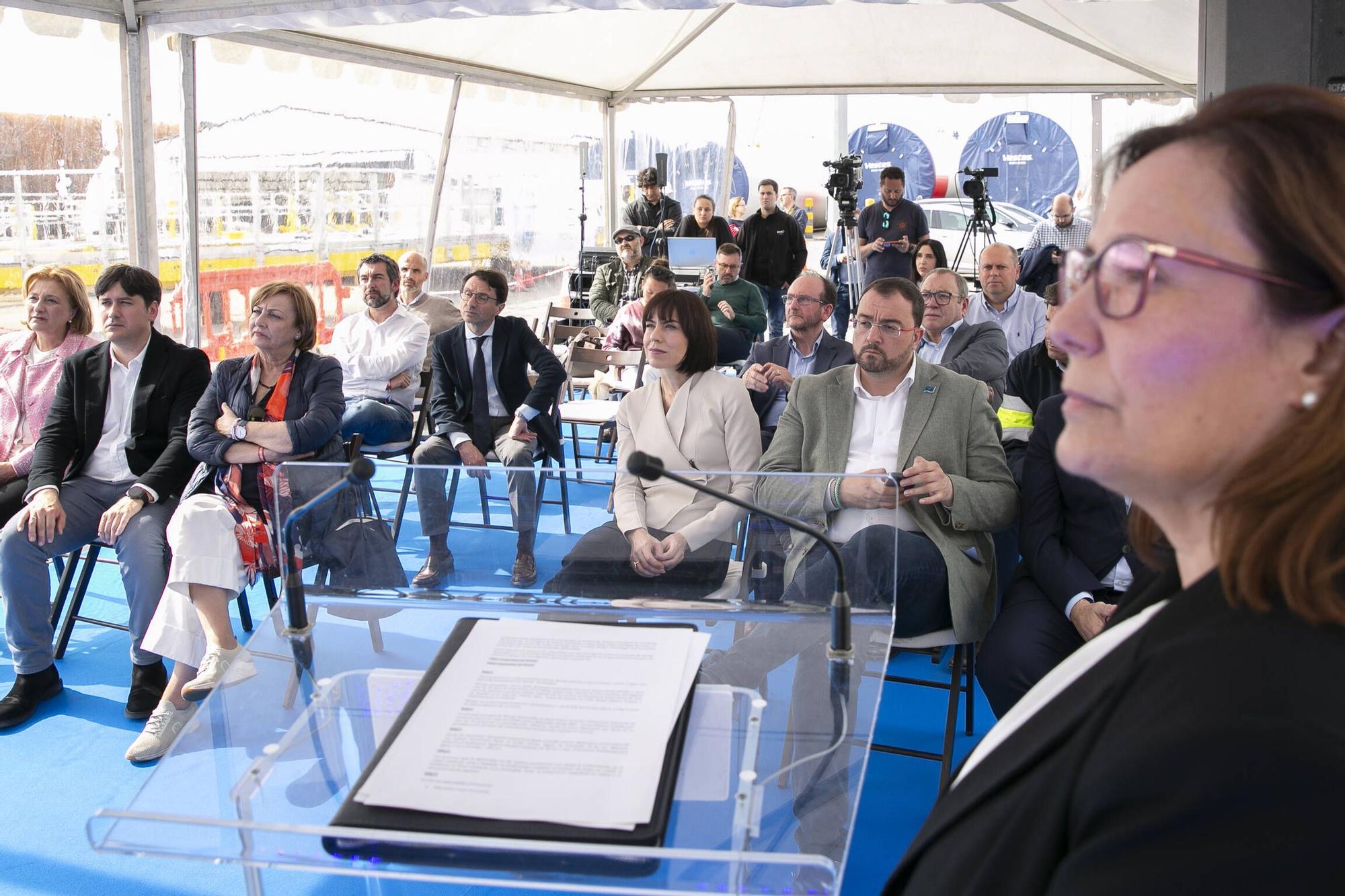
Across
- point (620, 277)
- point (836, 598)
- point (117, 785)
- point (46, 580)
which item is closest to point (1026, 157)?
point (620, 277)

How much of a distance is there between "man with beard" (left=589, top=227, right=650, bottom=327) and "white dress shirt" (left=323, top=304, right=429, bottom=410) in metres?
2.57

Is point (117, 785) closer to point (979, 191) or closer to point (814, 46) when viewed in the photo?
point (814, 46)

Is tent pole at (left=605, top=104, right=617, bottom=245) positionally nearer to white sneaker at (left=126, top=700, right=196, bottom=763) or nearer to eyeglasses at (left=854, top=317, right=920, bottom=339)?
eyeglasses at (left=854, top=317, right=920, bottom=339)

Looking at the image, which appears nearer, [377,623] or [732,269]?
[377,623]

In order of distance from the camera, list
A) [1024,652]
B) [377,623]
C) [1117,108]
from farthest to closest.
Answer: [1117,108], [1024,652], [377,623]

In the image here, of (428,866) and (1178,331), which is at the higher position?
(1178,331)

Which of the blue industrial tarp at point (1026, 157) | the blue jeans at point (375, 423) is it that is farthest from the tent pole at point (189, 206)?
the blue industrial tarp at point (1026, 157)

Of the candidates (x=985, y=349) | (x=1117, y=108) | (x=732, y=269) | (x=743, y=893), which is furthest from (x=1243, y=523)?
(x=1117, y=108)

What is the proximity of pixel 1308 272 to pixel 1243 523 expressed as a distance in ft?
Answer: 0.51

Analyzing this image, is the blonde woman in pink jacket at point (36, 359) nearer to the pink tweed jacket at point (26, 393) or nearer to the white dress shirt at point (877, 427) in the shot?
the pink tweed jacket at point (26, 393)

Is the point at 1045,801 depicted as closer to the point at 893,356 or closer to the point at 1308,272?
the point at 1308,272

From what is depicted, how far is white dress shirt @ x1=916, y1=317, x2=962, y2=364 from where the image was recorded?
4.27 meters

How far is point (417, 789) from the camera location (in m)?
1.00

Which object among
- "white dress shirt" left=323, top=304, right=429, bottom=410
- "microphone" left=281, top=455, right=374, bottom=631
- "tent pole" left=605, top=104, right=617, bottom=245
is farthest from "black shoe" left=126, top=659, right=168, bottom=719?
"tent pole" left=605, top=104, right=617, bottom=245
